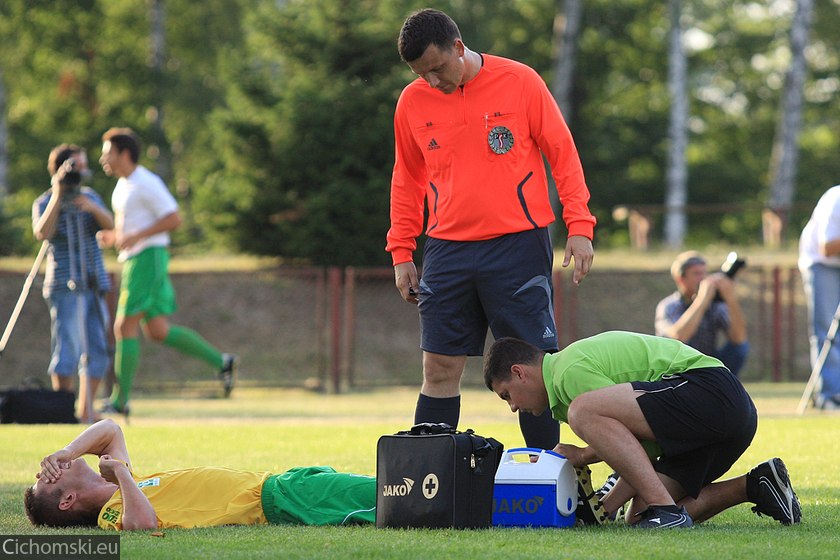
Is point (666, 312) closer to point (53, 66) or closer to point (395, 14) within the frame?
point (395, 14)

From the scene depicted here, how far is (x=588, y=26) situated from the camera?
37.4 meters

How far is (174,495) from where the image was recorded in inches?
243

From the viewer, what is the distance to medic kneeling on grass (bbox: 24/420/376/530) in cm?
593

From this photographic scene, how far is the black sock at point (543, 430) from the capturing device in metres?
6.70

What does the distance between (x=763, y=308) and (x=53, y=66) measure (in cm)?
2082

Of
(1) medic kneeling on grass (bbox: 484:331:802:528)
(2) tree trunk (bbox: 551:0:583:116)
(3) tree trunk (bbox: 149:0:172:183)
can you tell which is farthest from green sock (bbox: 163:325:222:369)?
(3) tree trunk (bbox: 149:0:172:183)

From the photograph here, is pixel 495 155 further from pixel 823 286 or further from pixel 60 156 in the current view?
pixel 823 286

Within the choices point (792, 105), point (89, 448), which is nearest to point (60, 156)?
point (89, 448)

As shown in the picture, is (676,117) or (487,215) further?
(676,117)

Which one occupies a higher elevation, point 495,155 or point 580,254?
point 495,155

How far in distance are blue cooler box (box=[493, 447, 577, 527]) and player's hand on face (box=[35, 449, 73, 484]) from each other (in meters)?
1.86

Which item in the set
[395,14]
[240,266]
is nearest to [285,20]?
[395,14]

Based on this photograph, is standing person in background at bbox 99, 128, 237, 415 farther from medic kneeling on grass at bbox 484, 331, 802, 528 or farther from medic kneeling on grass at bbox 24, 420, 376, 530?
medic kneeling on grass at bbox 484, 331, 802, 528

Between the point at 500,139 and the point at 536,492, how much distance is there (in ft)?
5.77
